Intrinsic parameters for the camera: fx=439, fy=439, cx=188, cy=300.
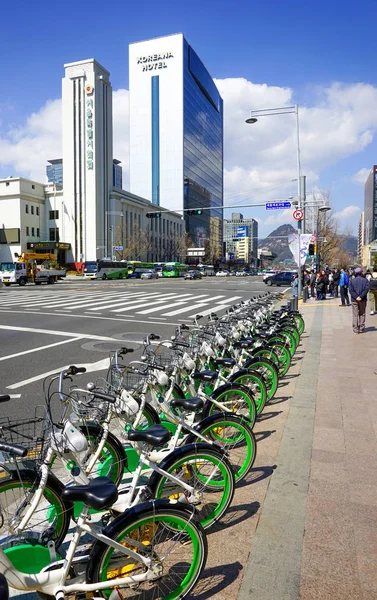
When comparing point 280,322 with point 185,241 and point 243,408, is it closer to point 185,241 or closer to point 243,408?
point 243,408

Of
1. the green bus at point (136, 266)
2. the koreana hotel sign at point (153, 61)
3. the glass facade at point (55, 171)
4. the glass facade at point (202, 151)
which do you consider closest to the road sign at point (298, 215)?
the green bus at point (136, 266)

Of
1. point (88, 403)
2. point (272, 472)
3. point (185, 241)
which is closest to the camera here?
point (88, 403)

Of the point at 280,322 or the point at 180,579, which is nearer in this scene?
the point at 180,579

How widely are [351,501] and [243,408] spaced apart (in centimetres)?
148

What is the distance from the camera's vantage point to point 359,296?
1161cm

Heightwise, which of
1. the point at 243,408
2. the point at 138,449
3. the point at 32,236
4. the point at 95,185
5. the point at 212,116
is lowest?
the point at 243,408

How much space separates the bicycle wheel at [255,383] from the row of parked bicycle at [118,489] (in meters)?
0.67

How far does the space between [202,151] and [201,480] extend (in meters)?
145

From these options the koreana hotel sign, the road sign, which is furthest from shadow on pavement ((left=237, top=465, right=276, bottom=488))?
the koreana hotel sign

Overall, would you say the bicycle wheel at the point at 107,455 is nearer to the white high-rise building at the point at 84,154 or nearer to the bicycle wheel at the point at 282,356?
the bicycle wheel at the point at 282,356

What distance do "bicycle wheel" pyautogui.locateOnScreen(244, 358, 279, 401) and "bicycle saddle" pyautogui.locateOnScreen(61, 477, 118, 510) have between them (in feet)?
12.9

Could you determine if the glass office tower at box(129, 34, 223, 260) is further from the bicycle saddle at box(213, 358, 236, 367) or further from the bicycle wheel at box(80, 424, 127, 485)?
the bicycle wheel at box(80, 424, 127, 485)

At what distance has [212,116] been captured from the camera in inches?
5896

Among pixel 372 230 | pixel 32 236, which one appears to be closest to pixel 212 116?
pixel 372 230
